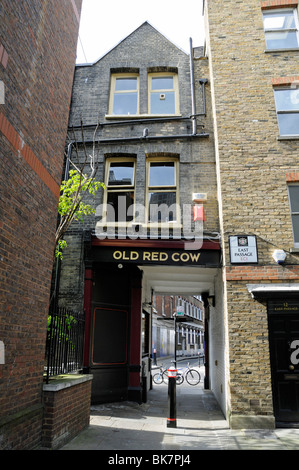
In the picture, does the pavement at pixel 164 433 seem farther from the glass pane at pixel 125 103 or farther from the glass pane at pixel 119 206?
the glass pane at pixel 125 103

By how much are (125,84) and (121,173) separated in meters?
3.56

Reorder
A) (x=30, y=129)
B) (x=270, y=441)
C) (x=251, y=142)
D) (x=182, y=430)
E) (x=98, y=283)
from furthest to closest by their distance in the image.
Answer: (x=98, y=283), (x=251, y=142), (x=182, y=430), (x=270, y=441), (x=30, y=129)

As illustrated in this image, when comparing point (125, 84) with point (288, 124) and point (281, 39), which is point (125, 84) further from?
point (288, 124)

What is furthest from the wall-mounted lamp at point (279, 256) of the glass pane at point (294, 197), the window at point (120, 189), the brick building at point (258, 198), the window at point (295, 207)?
the window at point (120, 189)

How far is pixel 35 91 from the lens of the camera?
17.6 feet

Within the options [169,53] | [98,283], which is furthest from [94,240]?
[169,53]

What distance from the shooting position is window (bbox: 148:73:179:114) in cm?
1093

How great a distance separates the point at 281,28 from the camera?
9.94m

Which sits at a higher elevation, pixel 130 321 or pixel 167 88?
pixel 167 88

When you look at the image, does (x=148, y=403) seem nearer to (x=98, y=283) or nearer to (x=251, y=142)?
(x=98, y=283)

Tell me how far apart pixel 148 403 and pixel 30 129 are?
805cm

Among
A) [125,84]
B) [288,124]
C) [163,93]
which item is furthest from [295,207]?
[125,84]

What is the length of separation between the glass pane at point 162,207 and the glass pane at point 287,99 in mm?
3831

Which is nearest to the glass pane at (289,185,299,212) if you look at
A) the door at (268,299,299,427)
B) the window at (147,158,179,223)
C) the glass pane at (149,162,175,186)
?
the door at (268,299,299,427)
